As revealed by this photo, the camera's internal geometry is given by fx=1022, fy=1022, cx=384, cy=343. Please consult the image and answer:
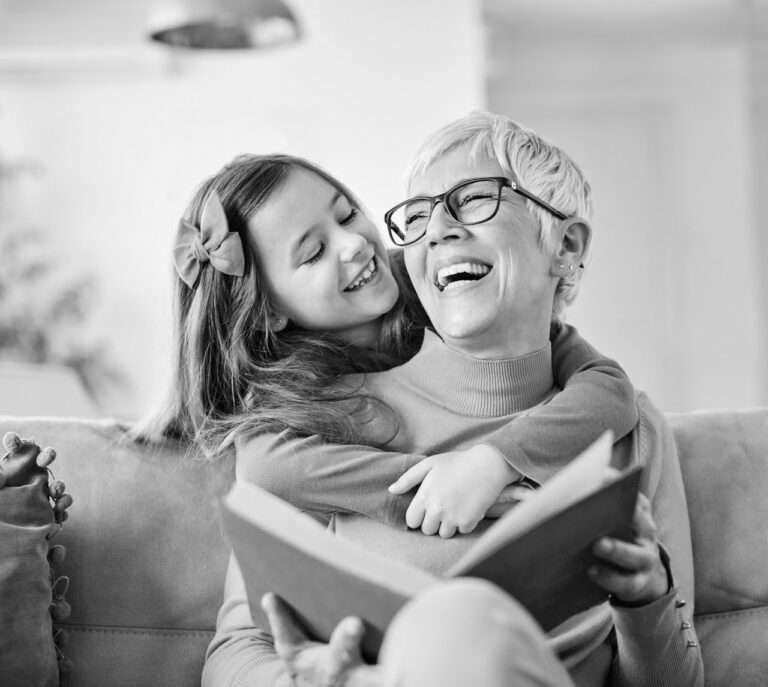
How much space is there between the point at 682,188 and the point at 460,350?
4.72 meters

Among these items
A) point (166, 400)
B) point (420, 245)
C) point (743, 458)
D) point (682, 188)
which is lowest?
point (682, 188)

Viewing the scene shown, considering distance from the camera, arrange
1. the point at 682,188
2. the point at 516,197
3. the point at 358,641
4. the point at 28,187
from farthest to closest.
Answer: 1. the point at 682,188
2. the point at 28,187
3. the point at 516,197
4. the point at 358,641

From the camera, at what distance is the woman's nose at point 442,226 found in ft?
4.72

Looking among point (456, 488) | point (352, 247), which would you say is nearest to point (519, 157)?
point (352, 247)

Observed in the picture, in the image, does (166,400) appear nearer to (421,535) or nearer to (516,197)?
(421,535)

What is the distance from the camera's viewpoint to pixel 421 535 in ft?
4.37

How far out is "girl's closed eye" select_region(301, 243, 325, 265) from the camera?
1.60m

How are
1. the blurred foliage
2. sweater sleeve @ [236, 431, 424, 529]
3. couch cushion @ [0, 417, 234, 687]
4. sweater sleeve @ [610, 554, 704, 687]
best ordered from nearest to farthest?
1. sweater sleeve @ [610, 554, 704, 687]
2. sweater sleeve @ [236, 431, 424, 529]
3. couch cushion @ [0, 417, 234, 687]
4. the blurred foliage

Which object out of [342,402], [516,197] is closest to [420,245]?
[516,197]

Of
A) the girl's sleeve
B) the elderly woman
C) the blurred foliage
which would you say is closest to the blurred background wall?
the blurred foliage

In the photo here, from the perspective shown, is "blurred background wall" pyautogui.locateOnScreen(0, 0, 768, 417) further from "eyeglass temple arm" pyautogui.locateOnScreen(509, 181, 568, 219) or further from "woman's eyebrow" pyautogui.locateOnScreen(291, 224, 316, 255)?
"eyeglass temple arm" pyautogui.locateOnScreen(509, 181, 568, 219)

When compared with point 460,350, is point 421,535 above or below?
below

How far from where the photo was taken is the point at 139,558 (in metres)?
1.58

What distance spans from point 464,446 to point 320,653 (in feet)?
1.57
